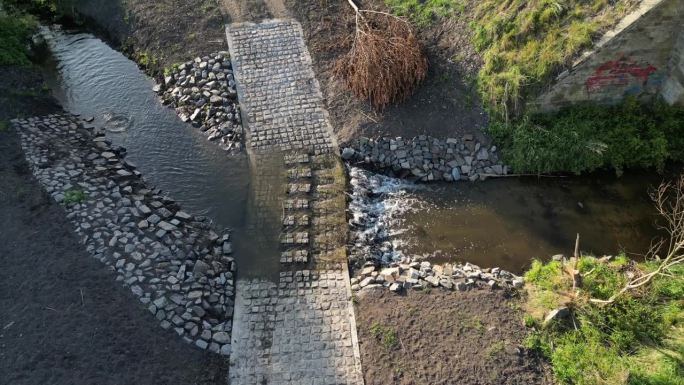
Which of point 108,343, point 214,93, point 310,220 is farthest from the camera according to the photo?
point 214,93

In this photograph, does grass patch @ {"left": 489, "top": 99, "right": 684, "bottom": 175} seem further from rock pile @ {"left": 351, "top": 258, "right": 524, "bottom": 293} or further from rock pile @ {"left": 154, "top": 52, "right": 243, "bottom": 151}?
rock pile @ {"left": 154, "top": 52, "right": 243, "bottom": 151}

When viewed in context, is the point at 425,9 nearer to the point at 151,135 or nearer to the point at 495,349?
the point at 151,135

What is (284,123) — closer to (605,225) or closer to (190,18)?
(190,18)

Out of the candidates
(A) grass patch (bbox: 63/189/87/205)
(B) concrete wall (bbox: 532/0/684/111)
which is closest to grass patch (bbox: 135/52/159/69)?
(A) grass patch (bbox: 63/189/87/205)

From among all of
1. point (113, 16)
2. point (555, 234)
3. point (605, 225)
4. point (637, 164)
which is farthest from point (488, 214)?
point (113, 16)

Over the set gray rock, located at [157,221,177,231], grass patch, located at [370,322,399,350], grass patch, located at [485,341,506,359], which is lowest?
grass patch, located at [485,341,506,359]

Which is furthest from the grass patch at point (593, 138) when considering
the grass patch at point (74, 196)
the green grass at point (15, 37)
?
the green grass at point (15, 37)
